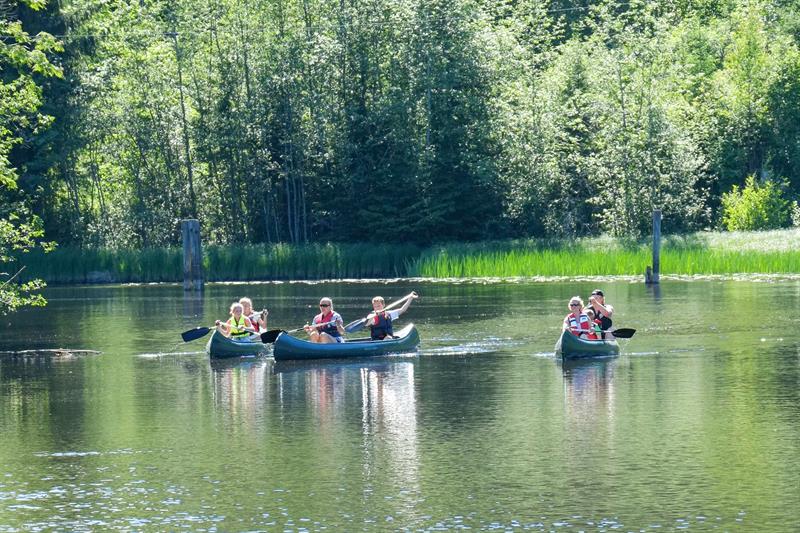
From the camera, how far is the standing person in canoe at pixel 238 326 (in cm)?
3284

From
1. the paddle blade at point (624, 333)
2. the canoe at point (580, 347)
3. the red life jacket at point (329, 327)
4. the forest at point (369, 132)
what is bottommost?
the canoe at point (580, 347)

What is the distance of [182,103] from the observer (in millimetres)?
66938

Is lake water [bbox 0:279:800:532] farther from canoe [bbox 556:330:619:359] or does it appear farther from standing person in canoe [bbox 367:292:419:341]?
standing person in canoe [bbox 367:292:419:341]

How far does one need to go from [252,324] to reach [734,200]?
36.9m

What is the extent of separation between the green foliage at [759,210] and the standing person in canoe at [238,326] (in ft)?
116

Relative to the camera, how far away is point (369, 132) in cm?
6662

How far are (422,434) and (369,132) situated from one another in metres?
46.6

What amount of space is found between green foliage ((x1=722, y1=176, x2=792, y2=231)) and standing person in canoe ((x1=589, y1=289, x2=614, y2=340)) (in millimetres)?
32801

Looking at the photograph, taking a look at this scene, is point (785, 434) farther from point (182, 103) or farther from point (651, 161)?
point (182, 103)

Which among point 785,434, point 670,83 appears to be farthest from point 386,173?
point 785,434

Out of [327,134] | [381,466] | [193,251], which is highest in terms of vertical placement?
[327,134]

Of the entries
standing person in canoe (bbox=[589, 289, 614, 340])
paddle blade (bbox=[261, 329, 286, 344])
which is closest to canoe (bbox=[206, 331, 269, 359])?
paddle blade (bbox=[261, 329, 286, 344])

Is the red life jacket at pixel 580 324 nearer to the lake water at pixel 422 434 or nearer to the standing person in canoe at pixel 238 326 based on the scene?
the lake water at pixel 422 434

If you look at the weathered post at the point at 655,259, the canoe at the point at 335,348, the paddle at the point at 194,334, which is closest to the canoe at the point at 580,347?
the canoe at the point at 335,348
